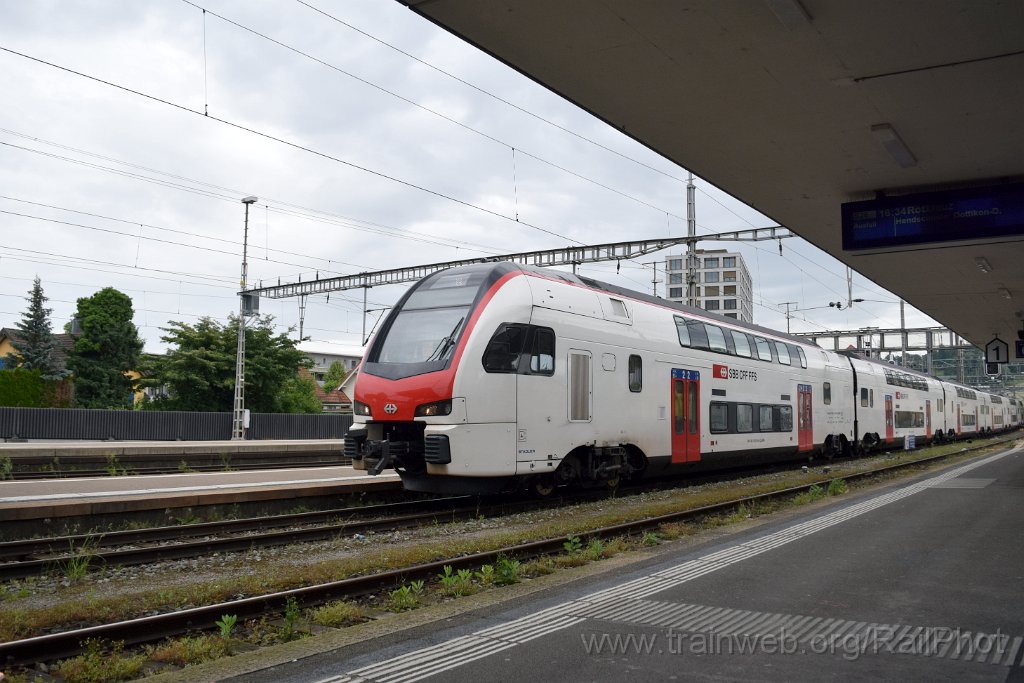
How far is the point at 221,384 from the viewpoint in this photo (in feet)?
124

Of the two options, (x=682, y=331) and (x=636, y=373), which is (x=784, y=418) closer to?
(x=682, y=331)

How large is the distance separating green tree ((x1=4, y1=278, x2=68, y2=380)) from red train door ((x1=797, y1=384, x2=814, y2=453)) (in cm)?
4663

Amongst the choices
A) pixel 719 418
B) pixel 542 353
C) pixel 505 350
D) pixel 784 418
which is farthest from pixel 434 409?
pixel 784 418

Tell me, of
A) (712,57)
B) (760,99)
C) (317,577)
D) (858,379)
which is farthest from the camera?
(858,379)

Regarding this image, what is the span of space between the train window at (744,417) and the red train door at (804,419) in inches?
143

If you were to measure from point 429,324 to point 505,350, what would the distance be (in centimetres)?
127

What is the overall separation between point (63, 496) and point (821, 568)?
10.2 m

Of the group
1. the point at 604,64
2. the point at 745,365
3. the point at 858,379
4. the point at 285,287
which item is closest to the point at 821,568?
the point at 604,64

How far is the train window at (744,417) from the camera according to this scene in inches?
723

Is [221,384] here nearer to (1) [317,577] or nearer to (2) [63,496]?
(2) [63,496]

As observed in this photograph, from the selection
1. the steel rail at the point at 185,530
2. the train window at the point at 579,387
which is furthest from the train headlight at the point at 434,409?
the train window at the point at 579,387

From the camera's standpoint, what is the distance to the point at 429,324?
12109 mm

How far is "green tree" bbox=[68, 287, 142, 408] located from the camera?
1813 inches

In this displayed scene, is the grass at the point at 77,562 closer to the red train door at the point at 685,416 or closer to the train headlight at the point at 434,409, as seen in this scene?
the train headlight at the point at 434,409
